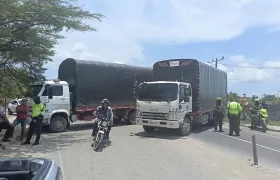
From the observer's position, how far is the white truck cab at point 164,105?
14.4 metres

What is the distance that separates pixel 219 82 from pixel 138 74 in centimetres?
519

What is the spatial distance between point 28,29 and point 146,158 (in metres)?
7.23

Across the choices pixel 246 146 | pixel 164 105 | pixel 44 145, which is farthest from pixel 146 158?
pixel 246 146

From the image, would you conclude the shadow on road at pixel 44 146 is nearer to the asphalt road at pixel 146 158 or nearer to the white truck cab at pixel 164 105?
the asphalt road at pixel 146 158

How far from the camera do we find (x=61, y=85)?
54.3 ft

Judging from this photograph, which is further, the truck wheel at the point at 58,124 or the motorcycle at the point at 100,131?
the truck wheel at the point at 58,124

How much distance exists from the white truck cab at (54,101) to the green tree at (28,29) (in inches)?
29.1

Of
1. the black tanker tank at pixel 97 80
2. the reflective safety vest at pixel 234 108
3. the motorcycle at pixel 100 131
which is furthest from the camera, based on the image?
the black tanker tank at pixel 97 80

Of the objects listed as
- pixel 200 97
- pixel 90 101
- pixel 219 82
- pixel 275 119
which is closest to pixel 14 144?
pixel 90 101

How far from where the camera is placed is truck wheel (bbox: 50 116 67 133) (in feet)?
53.1

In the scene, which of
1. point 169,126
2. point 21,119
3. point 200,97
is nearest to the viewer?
point 21,119

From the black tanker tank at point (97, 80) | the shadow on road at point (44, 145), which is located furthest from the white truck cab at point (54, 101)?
the shadow on road at point (44, 145)

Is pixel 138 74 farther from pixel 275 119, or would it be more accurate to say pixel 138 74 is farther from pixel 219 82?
pixel 275 119

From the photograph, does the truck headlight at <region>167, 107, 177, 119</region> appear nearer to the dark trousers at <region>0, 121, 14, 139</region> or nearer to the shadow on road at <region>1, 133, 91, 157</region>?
the shadow on road at <region>1, 133, 91, 157</region>
